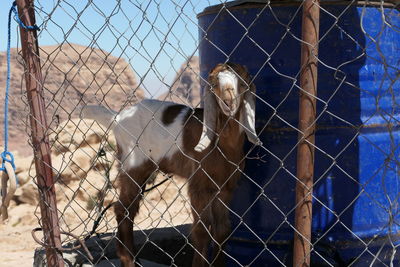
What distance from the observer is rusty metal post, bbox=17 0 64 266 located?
2.73 metres

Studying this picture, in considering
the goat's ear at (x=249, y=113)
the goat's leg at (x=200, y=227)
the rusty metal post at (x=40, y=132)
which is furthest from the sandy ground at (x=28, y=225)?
the goat's ear at (x=249, y=113)

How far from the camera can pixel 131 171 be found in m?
3.55

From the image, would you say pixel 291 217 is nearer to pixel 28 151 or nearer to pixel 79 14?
pixel 79 14

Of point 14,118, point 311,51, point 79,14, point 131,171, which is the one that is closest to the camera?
point 311,51

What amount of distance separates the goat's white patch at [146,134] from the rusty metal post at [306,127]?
124cm

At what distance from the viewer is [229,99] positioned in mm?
2637

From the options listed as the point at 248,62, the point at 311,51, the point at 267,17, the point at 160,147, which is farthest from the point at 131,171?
the point at 311,51

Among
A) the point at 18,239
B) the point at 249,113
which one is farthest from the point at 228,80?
the point at 18,239

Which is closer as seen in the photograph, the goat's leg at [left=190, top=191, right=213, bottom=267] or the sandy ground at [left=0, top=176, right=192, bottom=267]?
the goat's leg at [left=190, top=191, right=213, bottom=267]

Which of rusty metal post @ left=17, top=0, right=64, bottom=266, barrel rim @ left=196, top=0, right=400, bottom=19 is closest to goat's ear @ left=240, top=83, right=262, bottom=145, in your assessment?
barrel rim @ left=196, top=0, right=400, bottom=19

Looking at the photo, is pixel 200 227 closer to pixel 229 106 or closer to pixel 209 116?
pixel 209 116

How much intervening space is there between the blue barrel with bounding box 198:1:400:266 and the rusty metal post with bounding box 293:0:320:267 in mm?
455

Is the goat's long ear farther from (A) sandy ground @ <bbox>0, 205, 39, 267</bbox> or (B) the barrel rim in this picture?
(A) sandy ground @ <bbox>0, 205, 39, 267</bbox>

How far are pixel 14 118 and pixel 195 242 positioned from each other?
1049 inches
